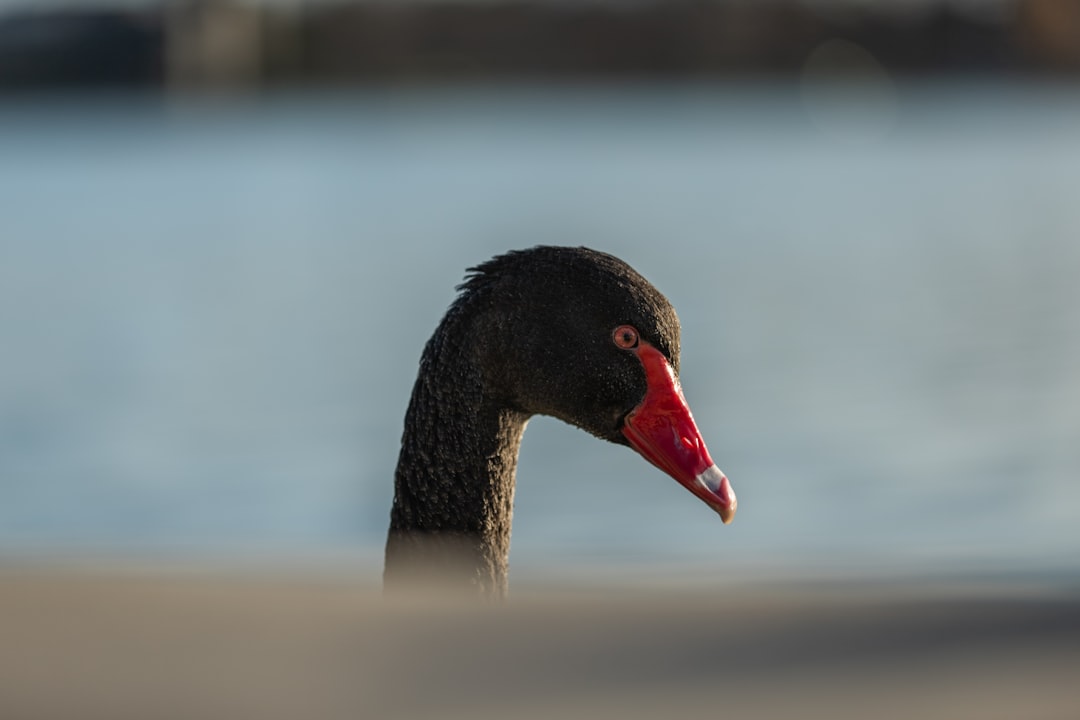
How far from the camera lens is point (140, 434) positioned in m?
11.7

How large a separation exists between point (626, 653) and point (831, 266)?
2000 cm

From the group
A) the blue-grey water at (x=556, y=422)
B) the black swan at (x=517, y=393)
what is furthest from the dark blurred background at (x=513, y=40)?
the black swan at (x=517, y=393)

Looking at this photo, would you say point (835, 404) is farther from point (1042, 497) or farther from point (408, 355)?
point (408, 355)

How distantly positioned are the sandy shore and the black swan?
2.31 meters

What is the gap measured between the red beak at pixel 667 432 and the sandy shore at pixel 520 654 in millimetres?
2364

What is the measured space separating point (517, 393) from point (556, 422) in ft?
26.1

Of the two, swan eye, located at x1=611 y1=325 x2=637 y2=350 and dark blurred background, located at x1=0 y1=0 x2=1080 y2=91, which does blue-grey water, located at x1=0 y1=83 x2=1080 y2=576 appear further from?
dark blurred background, located at x1=0 y1=0 x2=1080 y2=91

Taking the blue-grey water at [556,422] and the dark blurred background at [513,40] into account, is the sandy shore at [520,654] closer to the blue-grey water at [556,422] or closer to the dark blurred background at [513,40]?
the blue-grey water at [556,422]

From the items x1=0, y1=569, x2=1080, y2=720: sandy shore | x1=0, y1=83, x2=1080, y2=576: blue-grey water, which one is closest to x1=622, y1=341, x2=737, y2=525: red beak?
x1=0, y1=83, x2=1080, y2=576: blue-grey water

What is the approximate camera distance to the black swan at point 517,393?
3311 millimetres

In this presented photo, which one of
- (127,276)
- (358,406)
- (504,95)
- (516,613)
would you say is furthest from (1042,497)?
(504,95)

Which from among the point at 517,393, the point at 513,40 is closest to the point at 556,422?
the point at 517,393

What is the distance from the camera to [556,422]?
11414 mm

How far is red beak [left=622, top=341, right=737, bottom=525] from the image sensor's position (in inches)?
127
